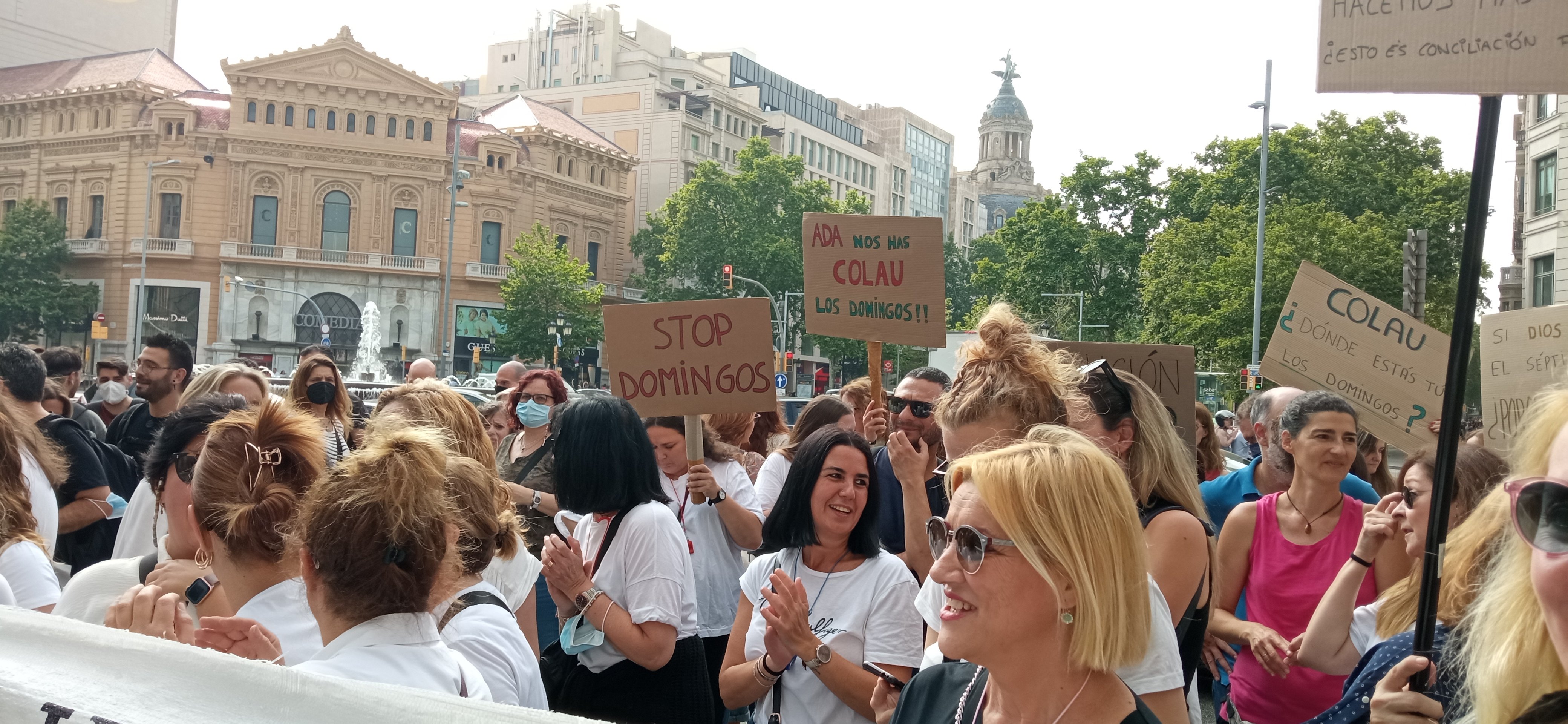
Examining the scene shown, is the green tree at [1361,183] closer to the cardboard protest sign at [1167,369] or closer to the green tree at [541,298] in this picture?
the green tree at [541,298]

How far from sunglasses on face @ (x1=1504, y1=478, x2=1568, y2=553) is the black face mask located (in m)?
5.21

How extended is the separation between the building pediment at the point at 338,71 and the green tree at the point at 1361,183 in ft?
106

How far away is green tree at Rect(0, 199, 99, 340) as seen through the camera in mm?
51344

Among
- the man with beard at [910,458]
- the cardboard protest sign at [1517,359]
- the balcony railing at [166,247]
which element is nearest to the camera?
the cardboard protest sign at [1517,359]

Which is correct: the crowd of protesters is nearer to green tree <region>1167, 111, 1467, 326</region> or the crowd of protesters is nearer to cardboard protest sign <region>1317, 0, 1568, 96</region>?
cardboard protest sign <region>1317, 0, 1568, 96</region>

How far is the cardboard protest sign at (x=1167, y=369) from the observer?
4.81 meters

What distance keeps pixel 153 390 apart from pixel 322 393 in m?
1.23

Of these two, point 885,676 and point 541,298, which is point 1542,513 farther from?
point 541,298

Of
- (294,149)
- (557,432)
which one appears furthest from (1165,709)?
(294,149)

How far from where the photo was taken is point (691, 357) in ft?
16.4

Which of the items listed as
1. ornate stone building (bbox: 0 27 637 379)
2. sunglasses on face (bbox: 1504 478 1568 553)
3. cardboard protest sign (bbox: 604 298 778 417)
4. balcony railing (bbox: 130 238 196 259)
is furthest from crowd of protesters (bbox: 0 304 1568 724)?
balcony railing (bbox: 130 238 196 259)

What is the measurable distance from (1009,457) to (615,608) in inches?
70.5

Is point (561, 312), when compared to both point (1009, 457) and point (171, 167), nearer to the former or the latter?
point (171, 167)

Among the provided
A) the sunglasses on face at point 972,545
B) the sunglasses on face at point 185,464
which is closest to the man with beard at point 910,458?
the sunglasses on face at point 972,545
